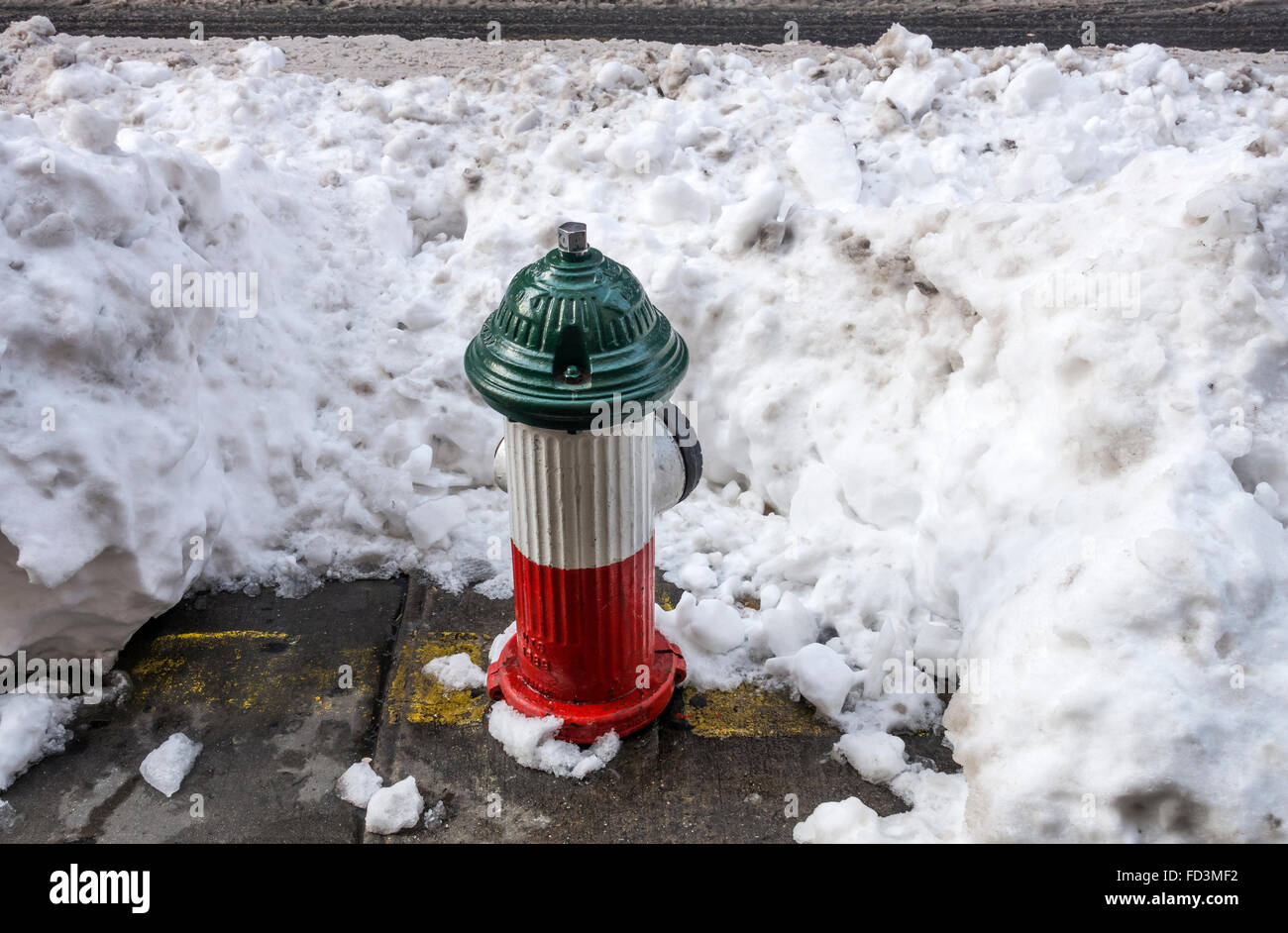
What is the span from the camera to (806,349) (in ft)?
14.7

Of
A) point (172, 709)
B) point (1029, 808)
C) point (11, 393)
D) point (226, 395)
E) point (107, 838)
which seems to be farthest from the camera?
point (226, 395)

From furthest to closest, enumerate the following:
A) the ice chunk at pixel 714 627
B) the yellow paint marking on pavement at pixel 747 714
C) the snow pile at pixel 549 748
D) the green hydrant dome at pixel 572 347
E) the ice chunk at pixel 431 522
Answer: the ice chunk at pixel 431 522, the ice chunk at pixel 714 627, the yellow paint marking on pavement at pixel 747 714, the snow pile at pixel 549 748, the green hydrant dome at pixel 572 347

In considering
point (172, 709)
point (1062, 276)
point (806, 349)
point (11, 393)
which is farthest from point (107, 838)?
point (1062, 276)

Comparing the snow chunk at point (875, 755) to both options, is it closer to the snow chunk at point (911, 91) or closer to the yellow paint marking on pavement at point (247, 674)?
the yellow paint marking on pavement at point (247, 674)

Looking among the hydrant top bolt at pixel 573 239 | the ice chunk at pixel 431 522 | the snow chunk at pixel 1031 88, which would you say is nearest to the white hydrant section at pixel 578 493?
the hydrant top bolt at pixel 573 239

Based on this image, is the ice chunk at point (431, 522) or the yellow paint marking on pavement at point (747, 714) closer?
the yellow paint marking on pavement at point (747, 714)

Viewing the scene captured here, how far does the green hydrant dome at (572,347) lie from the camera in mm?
2914

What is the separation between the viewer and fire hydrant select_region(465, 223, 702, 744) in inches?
116

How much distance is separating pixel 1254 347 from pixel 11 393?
3.79 meters

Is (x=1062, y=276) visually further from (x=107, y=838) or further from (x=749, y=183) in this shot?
(x=107, y=838)

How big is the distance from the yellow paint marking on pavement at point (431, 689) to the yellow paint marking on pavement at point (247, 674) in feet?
0.31

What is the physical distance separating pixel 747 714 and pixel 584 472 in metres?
1.09

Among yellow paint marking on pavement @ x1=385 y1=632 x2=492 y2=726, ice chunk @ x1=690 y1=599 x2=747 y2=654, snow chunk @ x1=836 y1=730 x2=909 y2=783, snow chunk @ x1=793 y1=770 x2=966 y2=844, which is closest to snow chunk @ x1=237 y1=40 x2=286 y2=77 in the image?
yellow paint marking on pavement @ x1=385 y1=632 x2=492 y2=726

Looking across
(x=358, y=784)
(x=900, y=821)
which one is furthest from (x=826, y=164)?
(x=358, y=784)
